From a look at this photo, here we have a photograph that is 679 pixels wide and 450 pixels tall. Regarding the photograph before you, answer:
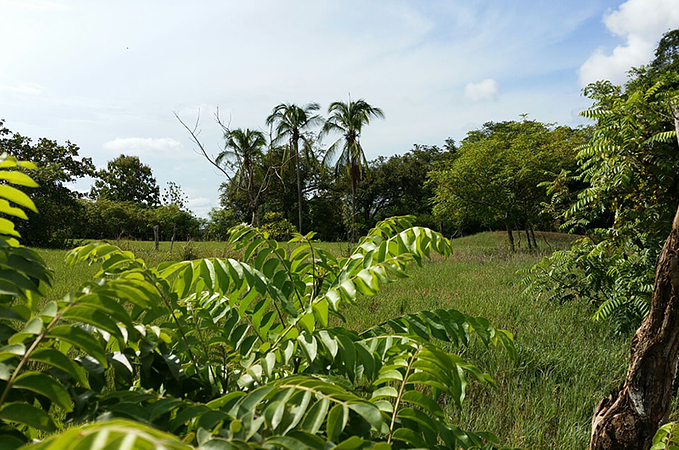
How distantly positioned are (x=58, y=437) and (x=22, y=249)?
68cm

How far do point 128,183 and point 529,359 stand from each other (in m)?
51.8

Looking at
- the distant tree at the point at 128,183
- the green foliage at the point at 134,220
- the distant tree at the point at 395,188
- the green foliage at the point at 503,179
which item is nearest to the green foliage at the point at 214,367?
the green foliage at the point at 503,179

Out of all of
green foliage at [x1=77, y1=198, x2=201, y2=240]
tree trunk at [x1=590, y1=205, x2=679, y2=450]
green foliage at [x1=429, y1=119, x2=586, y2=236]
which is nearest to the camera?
tree trunk at [x1=590, y1=205, x2=679, y2=450]

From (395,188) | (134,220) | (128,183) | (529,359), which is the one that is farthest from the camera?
(128,183)

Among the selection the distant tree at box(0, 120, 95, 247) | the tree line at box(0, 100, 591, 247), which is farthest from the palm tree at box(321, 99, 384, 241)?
the distant tree at box(0, 120, 95, 247)

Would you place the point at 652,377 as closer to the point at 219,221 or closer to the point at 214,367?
the point at 214,367

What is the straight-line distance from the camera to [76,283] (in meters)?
7.05

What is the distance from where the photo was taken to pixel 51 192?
61.3ft

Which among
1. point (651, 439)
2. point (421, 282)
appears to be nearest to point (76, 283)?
point (421, 282)

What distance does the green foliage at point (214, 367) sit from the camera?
82cm

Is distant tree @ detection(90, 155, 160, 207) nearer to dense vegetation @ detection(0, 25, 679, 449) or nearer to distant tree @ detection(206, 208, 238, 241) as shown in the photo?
distant tree @ detection(206, 208, 238, 241)

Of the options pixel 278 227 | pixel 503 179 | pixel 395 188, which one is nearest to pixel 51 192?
pixel 278 227

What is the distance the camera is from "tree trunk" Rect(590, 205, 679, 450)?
1.67m

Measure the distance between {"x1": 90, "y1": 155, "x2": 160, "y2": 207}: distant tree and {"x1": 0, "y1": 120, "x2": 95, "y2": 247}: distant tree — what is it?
85.7 feet
